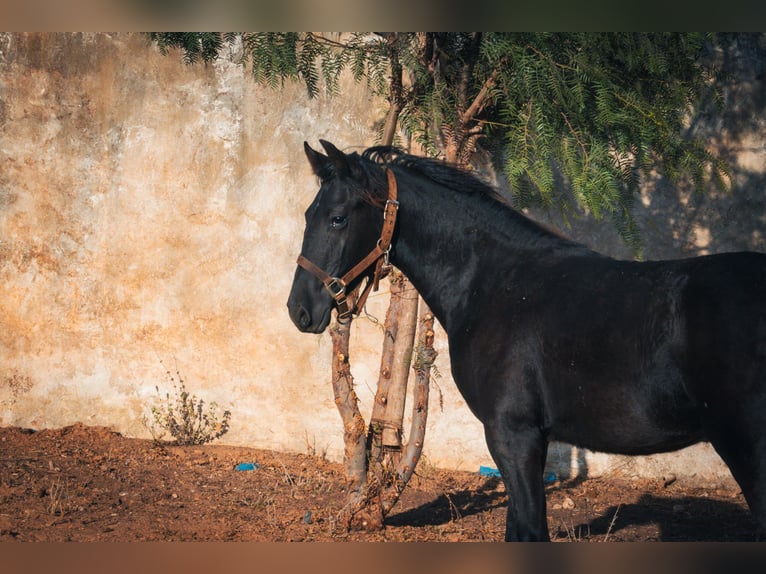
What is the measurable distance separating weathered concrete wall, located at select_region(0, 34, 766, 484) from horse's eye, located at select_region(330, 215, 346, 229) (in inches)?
108

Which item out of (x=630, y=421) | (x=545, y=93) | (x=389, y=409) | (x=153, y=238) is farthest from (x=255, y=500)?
(x=545, y=93)

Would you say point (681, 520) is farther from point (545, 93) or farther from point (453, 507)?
point (545, 93)

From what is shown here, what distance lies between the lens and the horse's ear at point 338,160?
3.82 m

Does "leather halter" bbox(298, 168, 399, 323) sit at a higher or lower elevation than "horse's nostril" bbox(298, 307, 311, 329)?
higher

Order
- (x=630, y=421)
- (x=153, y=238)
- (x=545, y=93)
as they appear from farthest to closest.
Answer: (x=153, y=238) → (x=545, y=93) → (x=630, y=421)

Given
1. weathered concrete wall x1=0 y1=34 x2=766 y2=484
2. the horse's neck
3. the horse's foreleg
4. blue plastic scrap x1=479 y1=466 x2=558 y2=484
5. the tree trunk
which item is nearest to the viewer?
the horse's foreleg

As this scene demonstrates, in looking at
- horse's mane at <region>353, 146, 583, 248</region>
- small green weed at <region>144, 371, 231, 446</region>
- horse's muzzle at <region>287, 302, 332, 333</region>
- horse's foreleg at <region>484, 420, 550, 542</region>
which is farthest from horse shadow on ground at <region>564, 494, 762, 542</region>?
small green weed at <region>144, 371, 231, 446</region>

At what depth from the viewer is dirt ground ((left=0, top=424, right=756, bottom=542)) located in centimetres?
475

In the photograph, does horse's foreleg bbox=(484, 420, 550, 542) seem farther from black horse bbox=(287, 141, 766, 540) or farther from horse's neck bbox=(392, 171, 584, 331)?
horse's neck bbox=(392, 171, 584, 331)

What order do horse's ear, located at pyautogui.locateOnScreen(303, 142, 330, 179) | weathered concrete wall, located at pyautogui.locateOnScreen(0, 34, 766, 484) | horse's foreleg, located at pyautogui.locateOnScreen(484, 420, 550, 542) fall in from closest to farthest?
horse's foreleg, located at pyautogui.locateOnScreen(484, 420, 550, 542)
horse's ear, located at pyautogui.locateOnScreen(303, 142, 330, 179)
weathered concrete wall, located at pyautogui.locateOnScreen(0, 34, 766, 484)

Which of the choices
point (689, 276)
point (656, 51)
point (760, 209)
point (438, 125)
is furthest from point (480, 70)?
point (760, 209)

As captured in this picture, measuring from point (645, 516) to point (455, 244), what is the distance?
295 cm

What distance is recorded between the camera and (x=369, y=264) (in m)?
3.95

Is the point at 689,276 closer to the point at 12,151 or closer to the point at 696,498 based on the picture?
the point at 696,498
